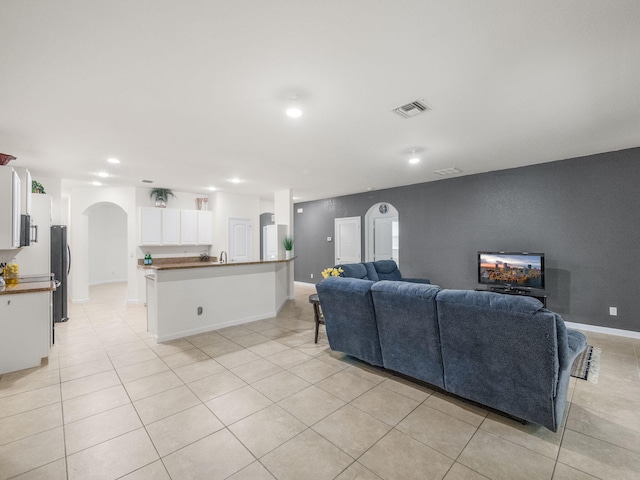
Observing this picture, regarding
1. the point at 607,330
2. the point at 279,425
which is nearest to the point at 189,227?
the point at 279,425

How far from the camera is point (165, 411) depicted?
2355 millimetres

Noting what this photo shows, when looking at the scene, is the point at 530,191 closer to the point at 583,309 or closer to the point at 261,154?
the point at 583,309

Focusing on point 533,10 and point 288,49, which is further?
point 288,49

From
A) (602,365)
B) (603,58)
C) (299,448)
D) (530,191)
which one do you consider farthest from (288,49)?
(530,191)

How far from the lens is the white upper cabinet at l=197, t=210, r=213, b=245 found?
7.18m

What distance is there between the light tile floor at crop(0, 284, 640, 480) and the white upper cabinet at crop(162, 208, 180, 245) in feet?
11.8

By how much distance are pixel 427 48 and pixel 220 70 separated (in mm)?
1466

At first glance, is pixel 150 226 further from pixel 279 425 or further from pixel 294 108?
pixel 279 425

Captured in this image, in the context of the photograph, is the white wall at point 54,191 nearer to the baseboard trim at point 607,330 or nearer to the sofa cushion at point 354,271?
the sofa cushion at point 354,271

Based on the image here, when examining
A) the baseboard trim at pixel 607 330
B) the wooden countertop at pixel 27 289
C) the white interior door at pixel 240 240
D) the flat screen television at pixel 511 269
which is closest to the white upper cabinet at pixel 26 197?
the wooden countertop at pixel 27 289

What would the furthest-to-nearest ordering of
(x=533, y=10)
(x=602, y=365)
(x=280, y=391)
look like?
(x=602, y=365)
(x=280, y=391)
(x=533, y=10)

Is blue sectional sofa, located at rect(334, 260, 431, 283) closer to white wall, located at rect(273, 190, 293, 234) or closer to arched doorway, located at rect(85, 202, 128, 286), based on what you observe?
white wall, located at rect(273, 190, 293, 234)

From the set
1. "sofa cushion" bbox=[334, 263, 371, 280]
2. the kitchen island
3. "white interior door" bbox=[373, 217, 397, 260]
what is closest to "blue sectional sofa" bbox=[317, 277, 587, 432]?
"sofa cushion" bbox=[334, 263, 371, 280]

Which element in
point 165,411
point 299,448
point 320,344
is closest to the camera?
point 299,448
